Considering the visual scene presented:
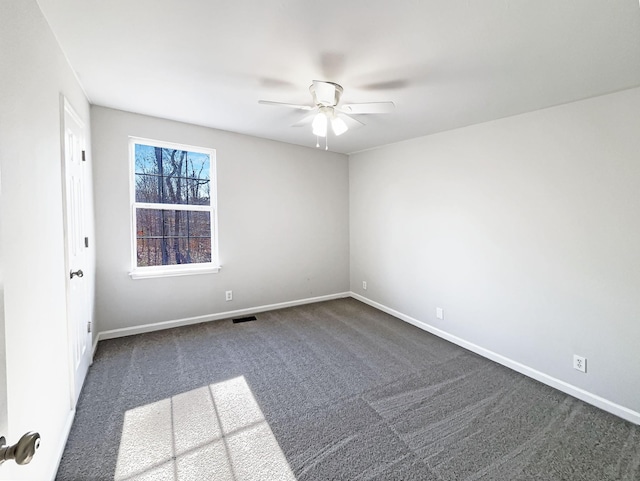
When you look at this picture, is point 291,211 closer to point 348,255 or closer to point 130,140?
point 348,255

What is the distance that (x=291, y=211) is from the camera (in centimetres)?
442

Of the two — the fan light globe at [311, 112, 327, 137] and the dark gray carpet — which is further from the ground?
the fan light globe at [311, 112, 327, 137]

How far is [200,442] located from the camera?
1.85 metres

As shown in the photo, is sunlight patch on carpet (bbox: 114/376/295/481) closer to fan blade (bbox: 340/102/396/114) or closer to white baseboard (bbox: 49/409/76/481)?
white baseboard (bbox: 49/409/76/481)

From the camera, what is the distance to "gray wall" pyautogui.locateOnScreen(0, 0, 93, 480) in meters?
1.16

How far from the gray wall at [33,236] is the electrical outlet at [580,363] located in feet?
11.3

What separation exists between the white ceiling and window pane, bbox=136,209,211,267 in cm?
135

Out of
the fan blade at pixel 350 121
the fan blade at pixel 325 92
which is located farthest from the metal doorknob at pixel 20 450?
the fan blade at pixel 350 121

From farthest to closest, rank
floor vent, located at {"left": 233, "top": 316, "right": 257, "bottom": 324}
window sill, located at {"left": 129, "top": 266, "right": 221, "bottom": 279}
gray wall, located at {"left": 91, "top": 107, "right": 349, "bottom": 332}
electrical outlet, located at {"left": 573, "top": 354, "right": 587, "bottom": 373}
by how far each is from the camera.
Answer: floor vent, located at {"left": 233, "top": 316, "right": 257, "bottom": 324}, window sill, located at {"left": 129, "top": 266, "right": 221, "bottom": 279}, gray wall, located at {"left": 91, "top": 107, "right": 349, "bottom": 332}, electrical outlet, located at {"left": 573, "top": 354, "right": 587, "bottom": 373}

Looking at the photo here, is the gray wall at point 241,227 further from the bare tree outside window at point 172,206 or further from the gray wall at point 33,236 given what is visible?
the gray wall at point 33,236

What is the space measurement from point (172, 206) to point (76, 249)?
55.6 inches

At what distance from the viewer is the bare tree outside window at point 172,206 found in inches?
137

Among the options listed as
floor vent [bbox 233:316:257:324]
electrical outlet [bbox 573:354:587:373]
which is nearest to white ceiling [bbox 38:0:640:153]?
electrical outlet [bbox 573:354:587:373]

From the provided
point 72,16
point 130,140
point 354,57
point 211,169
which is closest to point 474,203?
point 354,57
